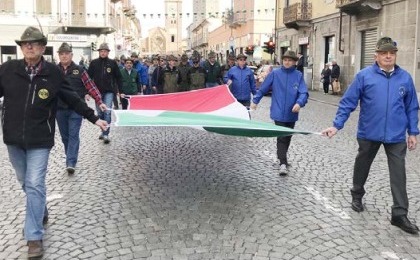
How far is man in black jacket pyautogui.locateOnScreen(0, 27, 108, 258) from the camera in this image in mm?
4570

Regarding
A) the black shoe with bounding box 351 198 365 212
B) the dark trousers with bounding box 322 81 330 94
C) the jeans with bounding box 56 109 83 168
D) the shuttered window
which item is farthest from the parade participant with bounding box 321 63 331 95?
the black shoe with bounding box 351 198 365 212

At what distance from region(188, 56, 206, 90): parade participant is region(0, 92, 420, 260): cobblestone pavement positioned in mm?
3473

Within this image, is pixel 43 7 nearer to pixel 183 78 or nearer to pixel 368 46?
pixel 368 46

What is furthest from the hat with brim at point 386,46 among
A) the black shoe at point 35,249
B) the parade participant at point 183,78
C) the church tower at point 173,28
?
the church tower at point 173,28

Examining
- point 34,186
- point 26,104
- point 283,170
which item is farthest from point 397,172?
point 26,104

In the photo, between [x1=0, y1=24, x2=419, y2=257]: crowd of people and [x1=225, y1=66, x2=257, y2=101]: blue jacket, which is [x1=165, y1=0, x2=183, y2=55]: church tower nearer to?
[x1=225, y1=66, x2=257, y2=101]: blue jacket

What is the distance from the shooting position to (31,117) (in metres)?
4.59

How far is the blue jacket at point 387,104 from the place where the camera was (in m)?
5.51

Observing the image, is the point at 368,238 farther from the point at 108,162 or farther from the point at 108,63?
the point at 108,63

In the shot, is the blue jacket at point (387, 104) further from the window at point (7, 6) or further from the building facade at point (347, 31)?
the window at point (7, 6)

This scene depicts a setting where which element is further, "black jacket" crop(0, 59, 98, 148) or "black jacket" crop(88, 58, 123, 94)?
"black jacket" crop(88, 58, 123, 94)

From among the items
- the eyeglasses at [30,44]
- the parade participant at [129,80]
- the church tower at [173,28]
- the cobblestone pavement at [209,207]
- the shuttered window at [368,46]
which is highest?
the church tower at [173,28]

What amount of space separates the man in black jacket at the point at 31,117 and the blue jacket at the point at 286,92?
12.8 ft

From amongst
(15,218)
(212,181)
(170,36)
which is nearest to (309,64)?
(212,181)
